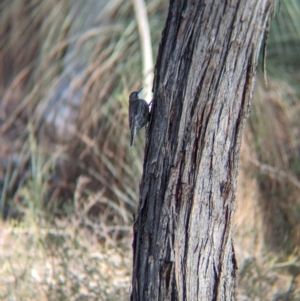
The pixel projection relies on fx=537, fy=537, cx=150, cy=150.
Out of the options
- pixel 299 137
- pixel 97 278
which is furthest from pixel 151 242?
pixel 299 137

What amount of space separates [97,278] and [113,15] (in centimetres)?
229

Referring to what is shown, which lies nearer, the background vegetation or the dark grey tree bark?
the dark grey tree bark

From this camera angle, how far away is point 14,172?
4.34 metres

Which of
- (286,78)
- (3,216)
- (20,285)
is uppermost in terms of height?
(286,78)

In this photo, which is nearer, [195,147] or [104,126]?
[195,147]

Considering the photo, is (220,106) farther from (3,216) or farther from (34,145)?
(3,216)

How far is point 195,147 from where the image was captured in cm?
160

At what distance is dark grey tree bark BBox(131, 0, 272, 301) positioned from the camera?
1568mm

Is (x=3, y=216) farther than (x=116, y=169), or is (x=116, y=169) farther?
(x=3, y=216)

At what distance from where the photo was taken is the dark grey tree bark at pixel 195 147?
1568 millimetres

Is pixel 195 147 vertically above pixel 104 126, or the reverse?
pixel 104 126

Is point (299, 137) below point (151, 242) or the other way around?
the other way around

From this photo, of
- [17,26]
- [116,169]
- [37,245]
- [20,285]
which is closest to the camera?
[20,285]

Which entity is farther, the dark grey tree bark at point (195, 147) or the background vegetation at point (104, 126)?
the background vegetation at point (104, 126)
